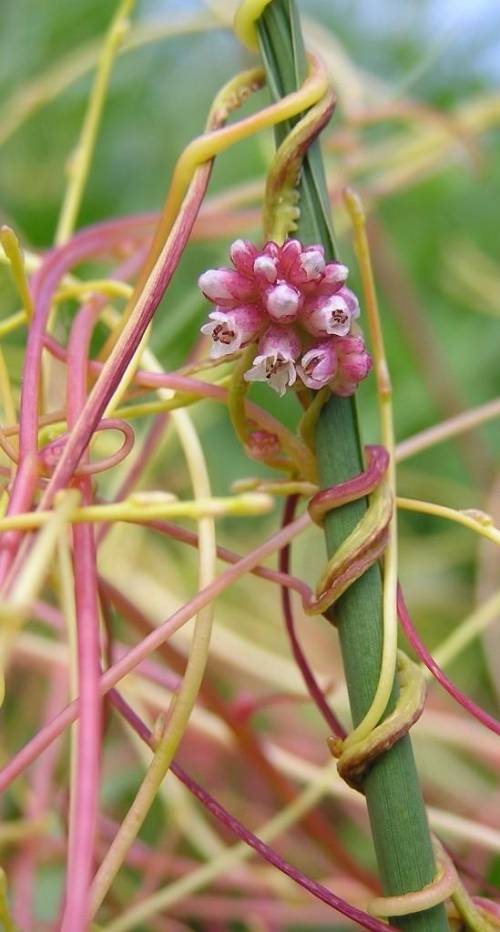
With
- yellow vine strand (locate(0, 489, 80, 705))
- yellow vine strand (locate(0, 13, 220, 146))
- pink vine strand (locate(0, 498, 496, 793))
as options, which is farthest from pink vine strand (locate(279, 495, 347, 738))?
yellow vine strand (locate(0, 13, 220, 146))

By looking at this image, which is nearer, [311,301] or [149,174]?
[311,301]

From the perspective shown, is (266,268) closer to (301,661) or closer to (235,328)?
(235,328)

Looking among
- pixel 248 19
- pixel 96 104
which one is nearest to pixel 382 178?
pixel 96 104

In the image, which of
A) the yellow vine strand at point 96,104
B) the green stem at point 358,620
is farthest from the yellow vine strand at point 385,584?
the yellow vine strand at point 96,104

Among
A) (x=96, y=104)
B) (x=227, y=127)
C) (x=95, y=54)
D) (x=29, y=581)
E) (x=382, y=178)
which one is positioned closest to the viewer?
(x=29, y=581)

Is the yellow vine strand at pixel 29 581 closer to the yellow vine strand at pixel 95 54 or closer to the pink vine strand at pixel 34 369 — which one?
the pink vine strand at pixel 34 369

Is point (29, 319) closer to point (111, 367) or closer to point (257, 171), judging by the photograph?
point (111, 367)

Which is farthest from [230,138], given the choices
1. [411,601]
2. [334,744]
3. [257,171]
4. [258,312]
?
[257,171]
